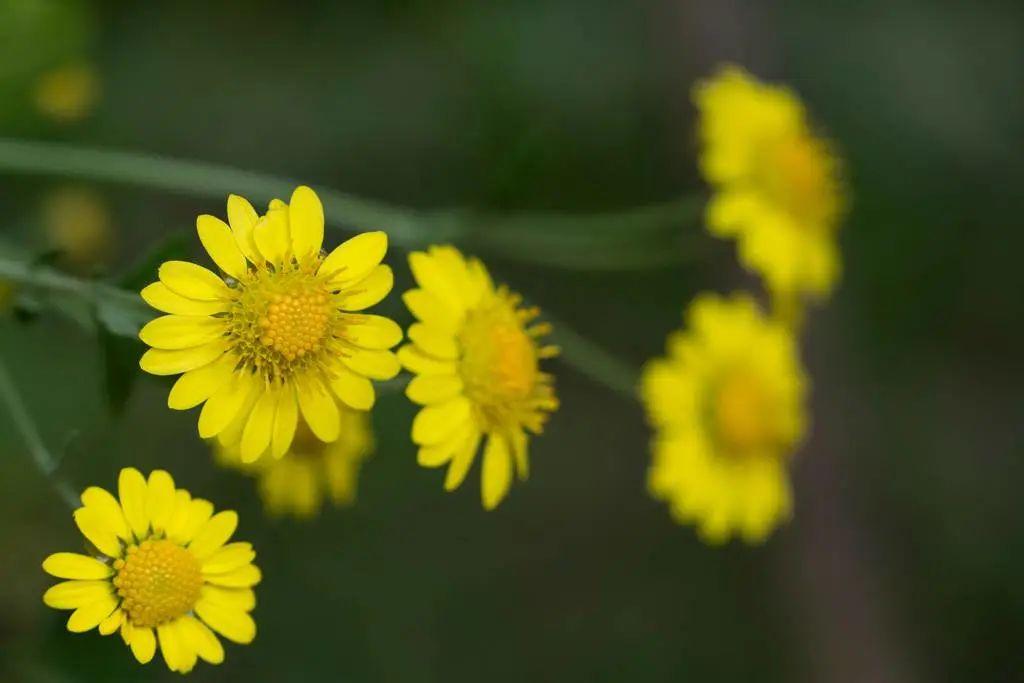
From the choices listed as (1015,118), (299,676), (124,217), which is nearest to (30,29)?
(124,217)

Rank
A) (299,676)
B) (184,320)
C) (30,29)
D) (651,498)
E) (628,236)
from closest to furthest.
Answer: (184,320)
(30,29)
(628,236)
(299,676)
(651,498)

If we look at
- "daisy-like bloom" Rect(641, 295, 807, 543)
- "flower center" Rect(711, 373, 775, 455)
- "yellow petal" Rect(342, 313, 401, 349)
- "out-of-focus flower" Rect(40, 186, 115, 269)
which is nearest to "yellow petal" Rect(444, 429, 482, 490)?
"yellow petal" Rect(342, 313, 401, 349)

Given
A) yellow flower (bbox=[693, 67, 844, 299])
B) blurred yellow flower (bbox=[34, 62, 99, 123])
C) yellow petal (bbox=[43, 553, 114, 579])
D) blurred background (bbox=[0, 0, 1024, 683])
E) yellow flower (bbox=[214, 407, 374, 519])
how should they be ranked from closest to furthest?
yellow petal (bbox=[43, 553, 114, 579]) → yellow flower (bbox=[214, 407, 374, 519]) → yellow flower (bbox=[693, 67, 844, 299]) → blurred yellow flower (bbox=[34, 62, 99, 123]) → blurred background (bbox=[0, 0, 1024, 683])

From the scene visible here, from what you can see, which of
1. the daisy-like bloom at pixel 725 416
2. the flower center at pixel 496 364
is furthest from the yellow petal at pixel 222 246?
the daisy-like bloom at pixel 725 416

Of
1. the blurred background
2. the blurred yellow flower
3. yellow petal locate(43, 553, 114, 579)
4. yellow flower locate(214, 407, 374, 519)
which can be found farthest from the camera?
the blurred background

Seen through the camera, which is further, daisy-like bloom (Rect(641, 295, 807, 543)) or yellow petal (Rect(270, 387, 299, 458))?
daisy-like bloom (Rect(641, 295, 807, 543))

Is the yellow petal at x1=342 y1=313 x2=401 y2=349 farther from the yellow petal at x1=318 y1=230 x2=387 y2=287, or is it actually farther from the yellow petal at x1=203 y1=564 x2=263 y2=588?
the yellow petal at x1=203 y1=564 x2=263 y2=588

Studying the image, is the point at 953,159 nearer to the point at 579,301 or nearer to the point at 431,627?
the point at 579,301

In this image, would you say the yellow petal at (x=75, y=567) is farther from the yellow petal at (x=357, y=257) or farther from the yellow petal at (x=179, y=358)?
the yellow petal at (x=357, y=257)
